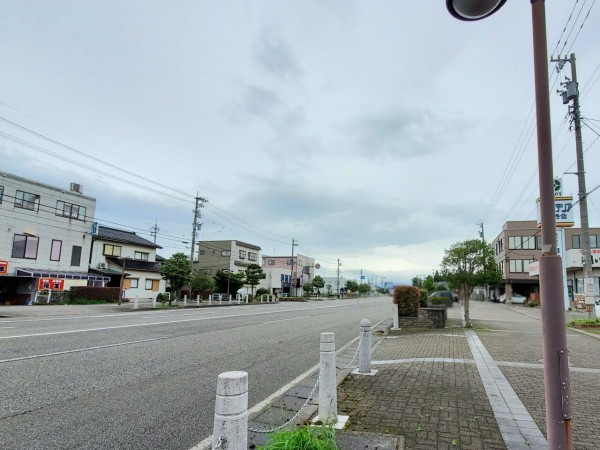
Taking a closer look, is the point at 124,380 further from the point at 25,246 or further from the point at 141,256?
the point at 141,256

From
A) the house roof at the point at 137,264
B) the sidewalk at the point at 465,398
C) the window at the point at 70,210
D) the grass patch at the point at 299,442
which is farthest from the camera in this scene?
the house roof at the point at 137,264

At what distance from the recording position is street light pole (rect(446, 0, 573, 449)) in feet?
9.90

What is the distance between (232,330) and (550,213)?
41.8 ft

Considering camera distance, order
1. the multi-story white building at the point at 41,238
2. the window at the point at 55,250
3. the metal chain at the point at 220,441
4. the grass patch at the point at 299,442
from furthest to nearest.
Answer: the window at the point at 55,250
the multi-story white building at the point at 41,238
the grass patch at the point at 299,442
the metal chain at the point at 220,441

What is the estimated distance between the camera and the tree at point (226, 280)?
1900 inches

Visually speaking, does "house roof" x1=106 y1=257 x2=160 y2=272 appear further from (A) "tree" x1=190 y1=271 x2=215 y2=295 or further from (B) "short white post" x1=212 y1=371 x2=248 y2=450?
(B) "short white post" x1=212 y1=371 x2=248 y2=450

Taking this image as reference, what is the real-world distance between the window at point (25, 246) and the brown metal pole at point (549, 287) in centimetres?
3687

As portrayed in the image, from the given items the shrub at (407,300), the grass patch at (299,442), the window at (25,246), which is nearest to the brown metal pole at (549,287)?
the grass patch at (299,442)

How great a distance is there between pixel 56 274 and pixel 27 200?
6.49 m

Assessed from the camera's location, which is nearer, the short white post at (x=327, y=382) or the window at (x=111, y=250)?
the short white post at (x=327, y=382)

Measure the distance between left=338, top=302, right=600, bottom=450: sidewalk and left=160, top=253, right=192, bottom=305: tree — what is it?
2640 cm

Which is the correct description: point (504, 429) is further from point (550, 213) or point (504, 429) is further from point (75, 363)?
point (75, 363)

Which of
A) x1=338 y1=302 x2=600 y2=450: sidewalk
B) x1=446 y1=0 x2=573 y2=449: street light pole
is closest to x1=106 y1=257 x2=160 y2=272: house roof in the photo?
x1=338 y1=302 x2=600 y2=450: sidewalk

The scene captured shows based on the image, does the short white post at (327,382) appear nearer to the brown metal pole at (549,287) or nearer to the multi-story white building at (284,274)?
the brown metal pole at (549,287)
